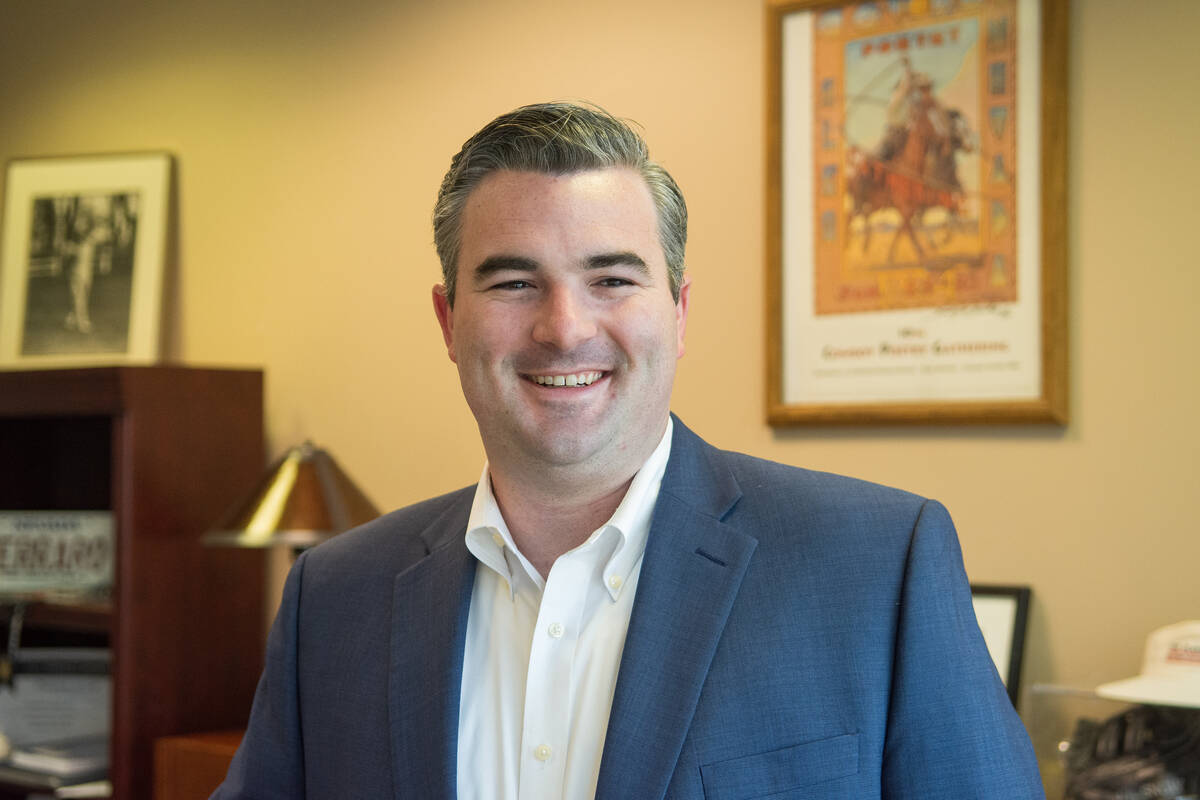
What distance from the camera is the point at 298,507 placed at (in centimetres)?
272

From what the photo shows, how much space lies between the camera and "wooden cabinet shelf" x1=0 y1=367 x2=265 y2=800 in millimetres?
2764

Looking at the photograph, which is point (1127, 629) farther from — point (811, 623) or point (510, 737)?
point (510, 737)

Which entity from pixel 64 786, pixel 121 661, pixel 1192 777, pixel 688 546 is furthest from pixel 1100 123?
pixel 64 786

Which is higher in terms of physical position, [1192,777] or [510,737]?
[510,737]

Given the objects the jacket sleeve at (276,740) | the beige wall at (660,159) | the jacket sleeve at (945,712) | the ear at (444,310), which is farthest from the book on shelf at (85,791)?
the jacket sleeve at (945,712)

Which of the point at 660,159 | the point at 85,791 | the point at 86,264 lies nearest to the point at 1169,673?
the point at 660,159

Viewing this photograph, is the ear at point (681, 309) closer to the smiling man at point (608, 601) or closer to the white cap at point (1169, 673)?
the smiling man at point (608, 601)

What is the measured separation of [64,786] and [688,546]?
217cm

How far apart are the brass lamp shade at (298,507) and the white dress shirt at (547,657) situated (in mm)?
1365

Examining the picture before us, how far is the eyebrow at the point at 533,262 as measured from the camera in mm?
1299

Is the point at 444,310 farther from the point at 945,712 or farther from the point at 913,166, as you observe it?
the point at 913,166

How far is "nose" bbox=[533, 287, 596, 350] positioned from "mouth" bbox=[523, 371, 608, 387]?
3 centimetres

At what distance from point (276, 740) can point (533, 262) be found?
0.66 metres

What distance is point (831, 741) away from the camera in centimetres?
117
